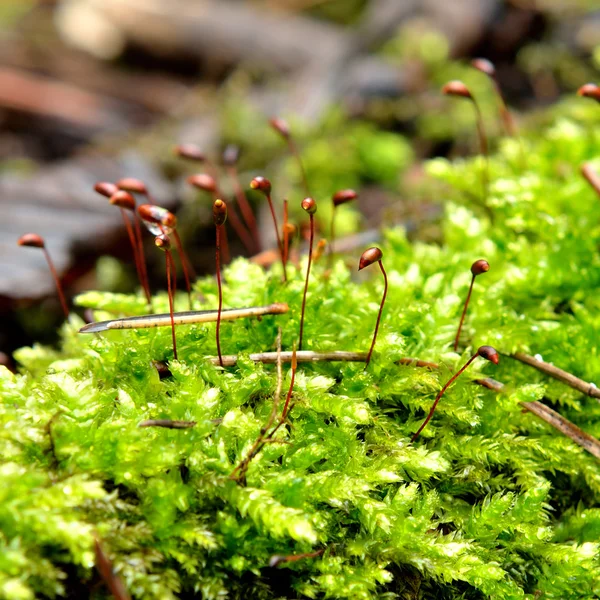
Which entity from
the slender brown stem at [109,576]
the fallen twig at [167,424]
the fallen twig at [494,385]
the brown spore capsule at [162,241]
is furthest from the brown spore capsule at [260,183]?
the slender brown stem at [109,576]

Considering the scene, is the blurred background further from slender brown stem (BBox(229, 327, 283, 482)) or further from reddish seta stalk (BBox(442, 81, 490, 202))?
slender brown stem (BBox(229, 327, 283, 482))

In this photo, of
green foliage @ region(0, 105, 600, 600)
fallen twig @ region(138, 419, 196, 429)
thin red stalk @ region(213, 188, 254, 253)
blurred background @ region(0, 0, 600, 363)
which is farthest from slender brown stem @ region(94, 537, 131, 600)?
blurred background @ region(0, 0, 600, 363)

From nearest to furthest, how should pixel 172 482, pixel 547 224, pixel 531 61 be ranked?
pixel 172 482, pixel 547 224, pixel 531 61

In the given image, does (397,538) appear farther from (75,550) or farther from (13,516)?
(13,516)

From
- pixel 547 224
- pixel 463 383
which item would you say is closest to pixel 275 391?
pixel 463 383

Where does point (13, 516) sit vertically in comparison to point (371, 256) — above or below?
below

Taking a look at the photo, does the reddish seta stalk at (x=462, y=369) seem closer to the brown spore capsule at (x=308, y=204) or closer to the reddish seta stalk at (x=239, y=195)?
the brown spore capsule at (x=308, y=204)
